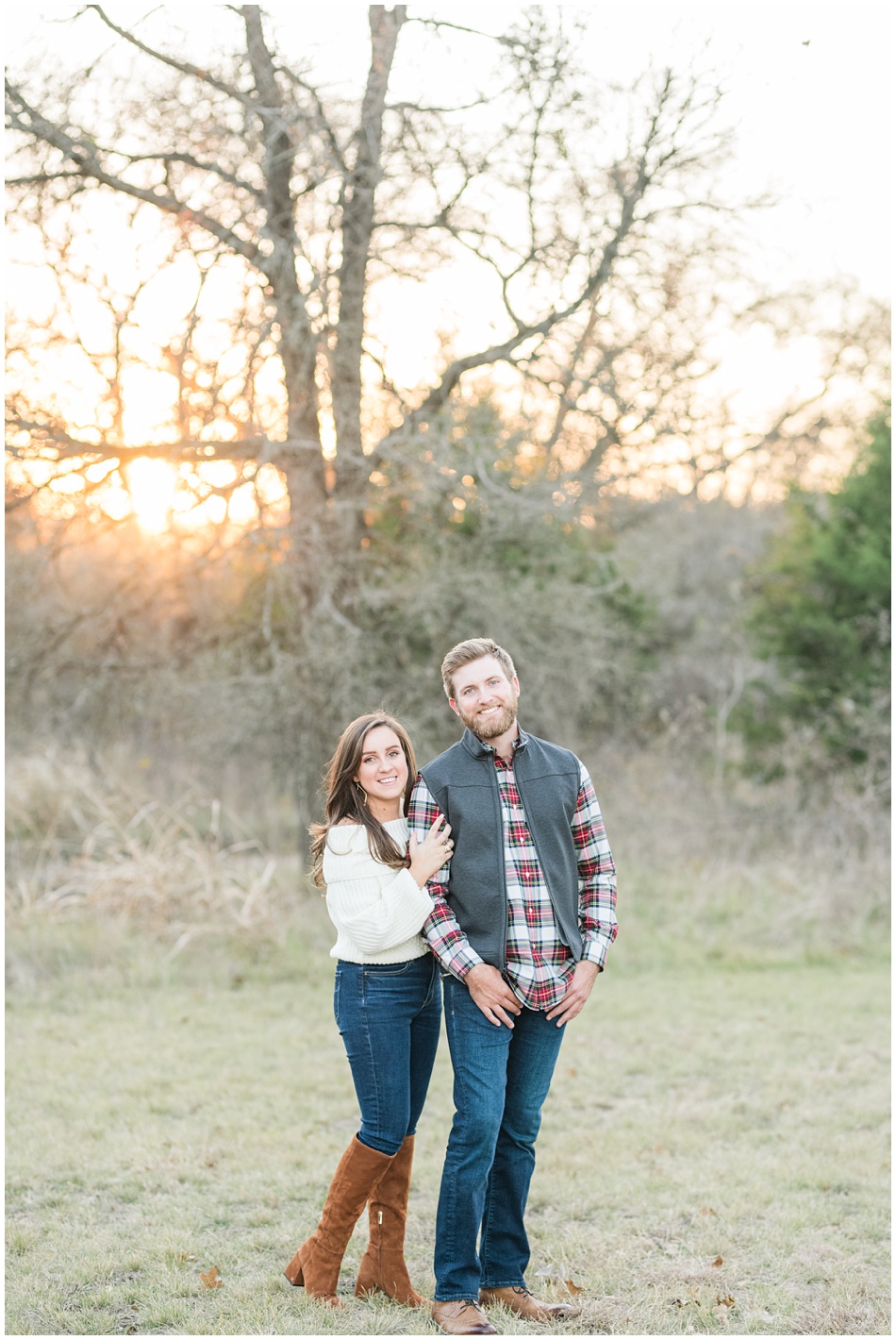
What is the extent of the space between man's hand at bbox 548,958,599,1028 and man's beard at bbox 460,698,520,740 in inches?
28.9

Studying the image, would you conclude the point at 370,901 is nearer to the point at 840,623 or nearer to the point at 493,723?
the point at 493,723

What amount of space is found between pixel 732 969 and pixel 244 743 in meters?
5.39

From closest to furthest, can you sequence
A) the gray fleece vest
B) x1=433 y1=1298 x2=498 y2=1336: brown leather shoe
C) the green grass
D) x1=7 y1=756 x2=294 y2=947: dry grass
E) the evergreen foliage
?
x1=433 y1=1298 x2=498 y2=1336: brown leather shoe → the gray fleece vest → the green grass → x1=7 y1=756 x2=294 y2=947: dry grass → the evergreen foliage

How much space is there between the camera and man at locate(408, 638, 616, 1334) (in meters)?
3.31

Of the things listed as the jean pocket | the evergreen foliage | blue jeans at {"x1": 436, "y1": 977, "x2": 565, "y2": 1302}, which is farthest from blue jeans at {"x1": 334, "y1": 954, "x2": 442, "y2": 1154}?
the evergreen foliage

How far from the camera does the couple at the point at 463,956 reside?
333 centimetres

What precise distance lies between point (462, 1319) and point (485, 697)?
1741mm

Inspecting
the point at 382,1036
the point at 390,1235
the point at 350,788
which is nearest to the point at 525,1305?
the point at 390,1235

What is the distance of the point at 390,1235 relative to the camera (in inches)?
142

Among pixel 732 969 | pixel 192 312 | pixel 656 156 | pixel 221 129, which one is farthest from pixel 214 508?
pixel 732 969

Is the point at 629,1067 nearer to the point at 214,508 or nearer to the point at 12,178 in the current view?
the point at 214,508

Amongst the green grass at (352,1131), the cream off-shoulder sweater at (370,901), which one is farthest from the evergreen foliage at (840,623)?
the cream off-shoulder sweater at (370,901)

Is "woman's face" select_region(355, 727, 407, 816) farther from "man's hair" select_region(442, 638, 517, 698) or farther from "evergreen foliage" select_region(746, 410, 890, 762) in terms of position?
"evergreen foliage" select_region(746, 410, 890, 762)

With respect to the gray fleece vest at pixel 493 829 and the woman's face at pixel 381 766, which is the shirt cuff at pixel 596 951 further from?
the woman's face at pixel 381 766
